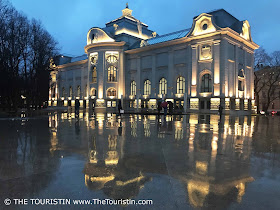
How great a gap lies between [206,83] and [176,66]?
7814mm

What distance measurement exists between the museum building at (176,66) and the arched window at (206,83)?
0.19m

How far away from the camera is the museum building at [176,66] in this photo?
4031 centimetres

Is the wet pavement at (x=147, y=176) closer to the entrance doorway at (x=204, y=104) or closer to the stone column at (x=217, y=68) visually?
the stone column at (x=217, y=68)

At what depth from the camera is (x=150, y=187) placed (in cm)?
315

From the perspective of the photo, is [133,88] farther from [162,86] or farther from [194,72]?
[194,72]

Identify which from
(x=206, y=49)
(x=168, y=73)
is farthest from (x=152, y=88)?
(x=206, y=49)

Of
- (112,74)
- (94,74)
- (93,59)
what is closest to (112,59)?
(112,74)

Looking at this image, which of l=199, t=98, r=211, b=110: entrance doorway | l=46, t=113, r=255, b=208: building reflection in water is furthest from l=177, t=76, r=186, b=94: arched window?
l=46, t=113, r=255, b=208: building reflection in water

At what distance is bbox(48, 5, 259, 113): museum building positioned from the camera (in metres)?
40.3

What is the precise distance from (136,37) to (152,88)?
16.4 metres

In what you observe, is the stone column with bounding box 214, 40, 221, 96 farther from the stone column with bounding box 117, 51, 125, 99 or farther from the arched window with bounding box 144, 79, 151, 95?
the stone column with bounding box 117, 51, 125, 99

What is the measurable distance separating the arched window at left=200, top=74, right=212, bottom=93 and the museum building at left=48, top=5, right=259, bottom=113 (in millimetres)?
191

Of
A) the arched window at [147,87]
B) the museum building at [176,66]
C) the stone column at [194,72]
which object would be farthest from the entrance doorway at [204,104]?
the arched window at [147,87]

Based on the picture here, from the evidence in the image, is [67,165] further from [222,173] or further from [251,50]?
[251,50]
